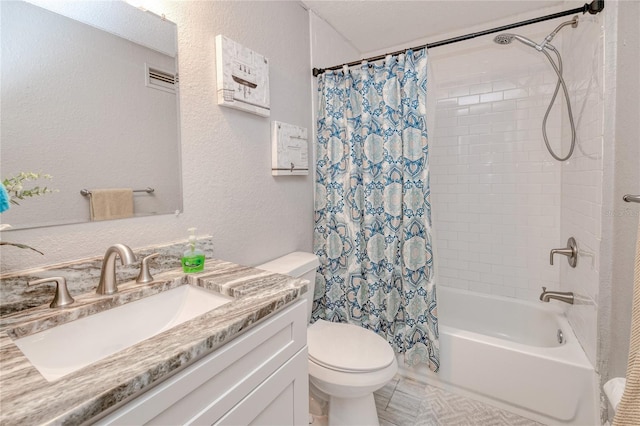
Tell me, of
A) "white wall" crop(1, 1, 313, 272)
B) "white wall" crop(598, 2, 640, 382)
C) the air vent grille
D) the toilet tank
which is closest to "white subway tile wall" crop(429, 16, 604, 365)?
"white wall" crop(598, 2, 640, 382)

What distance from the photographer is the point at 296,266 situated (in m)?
1.54

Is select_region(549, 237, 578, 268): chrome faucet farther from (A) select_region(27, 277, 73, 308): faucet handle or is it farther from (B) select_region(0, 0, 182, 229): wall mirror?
(A) select_region(27, 277, 73, 308): faucet handle

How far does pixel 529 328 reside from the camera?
200cm

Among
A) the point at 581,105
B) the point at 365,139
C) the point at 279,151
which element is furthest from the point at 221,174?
the point at 581,105

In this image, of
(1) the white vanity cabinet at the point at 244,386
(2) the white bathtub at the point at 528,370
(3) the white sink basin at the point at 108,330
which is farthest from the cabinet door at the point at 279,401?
(2) the white bathtub at the point at 528,370

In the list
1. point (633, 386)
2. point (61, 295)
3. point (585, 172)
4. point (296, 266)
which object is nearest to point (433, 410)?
point (296, 266)

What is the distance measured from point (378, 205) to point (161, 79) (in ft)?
4.14

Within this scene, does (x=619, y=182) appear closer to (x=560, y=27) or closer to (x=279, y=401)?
(x=560, y=27)

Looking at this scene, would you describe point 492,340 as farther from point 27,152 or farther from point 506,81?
point 27,152

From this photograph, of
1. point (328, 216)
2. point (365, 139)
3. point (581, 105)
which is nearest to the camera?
point (581, 105)

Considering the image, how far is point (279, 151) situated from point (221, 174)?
404mm

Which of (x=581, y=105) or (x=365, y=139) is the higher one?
(x=581, y=105)

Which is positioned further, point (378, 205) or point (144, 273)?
point (378, 205)

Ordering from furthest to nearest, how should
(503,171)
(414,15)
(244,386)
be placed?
(503,171) → (414,15) → (244,386)
